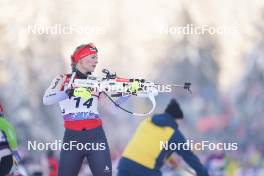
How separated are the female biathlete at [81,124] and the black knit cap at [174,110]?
2.23 ft

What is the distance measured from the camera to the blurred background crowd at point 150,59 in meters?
7.21

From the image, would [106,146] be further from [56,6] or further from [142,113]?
[56,6]

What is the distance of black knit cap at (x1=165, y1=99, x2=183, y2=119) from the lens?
23.7ft

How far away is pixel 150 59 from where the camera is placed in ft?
24.0

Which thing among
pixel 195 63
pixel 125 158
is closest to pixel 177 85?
pixel 195 63

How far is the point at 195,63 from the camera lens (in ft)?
24.0
